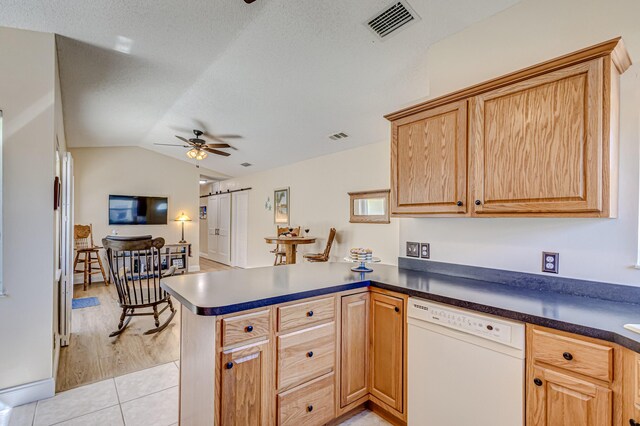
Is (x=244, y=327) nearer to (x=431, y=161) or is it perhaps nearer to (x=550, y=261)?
(x=431, y=161)

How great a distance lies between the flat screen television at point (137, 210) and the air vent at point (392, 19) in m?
6.28

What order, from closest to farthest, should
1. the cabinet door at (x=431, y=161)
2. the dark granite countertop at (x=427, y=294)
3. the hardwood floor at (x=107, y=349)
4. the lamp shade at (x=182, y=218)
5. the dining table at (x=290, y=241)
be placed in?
the dark granite countertop at (x=427, y=294), the cabinet door at (x=431, y=161), the hardwood floor at (x=107, y=349), the dining table at (x=290, y=241), the lamp shade at (x=182, y=218)

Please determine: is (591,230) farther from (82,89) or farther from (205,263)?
(205,263)

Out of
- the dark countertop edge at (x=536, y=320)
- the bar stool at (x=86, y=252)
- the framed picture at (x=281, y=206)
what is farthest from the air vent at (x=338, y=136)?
the bar stool at (x=86, y=252)

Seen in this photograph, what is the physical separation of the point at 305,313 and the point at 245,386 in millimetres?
464

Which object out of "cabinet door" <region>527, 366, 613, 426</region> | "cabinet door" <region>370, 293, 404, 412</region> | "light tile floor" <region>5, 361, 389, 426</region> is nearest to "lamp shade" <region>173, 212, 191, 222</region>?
"light tile floor" <region>5, 361, 389, 426</region>

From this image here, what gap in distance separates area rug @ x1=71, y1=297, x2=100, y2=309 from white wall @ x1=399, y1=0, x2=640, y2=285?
478cm

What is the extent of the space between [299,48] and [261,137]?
2.64 metres

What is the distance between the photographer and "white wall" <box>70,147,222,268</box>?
6.32 meters

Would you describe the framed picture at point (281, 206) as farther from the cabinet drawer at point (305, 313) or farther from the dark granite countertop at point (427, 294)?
the cabinet drawer at point (305, 313)

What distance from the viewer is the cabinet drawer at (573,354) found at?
3.86 ft

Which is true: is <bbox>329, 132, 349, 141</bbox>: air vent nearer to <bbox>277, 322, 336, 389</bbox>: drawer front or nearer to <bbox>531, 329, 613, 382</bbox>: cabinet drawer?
<bbox>277, 322, 336, 389</bbox>: drawer front

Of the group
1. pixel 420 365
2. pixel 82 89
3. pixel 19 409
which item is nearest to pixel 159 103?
pixel 82 89

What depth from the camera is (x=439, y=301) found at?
168 cm
